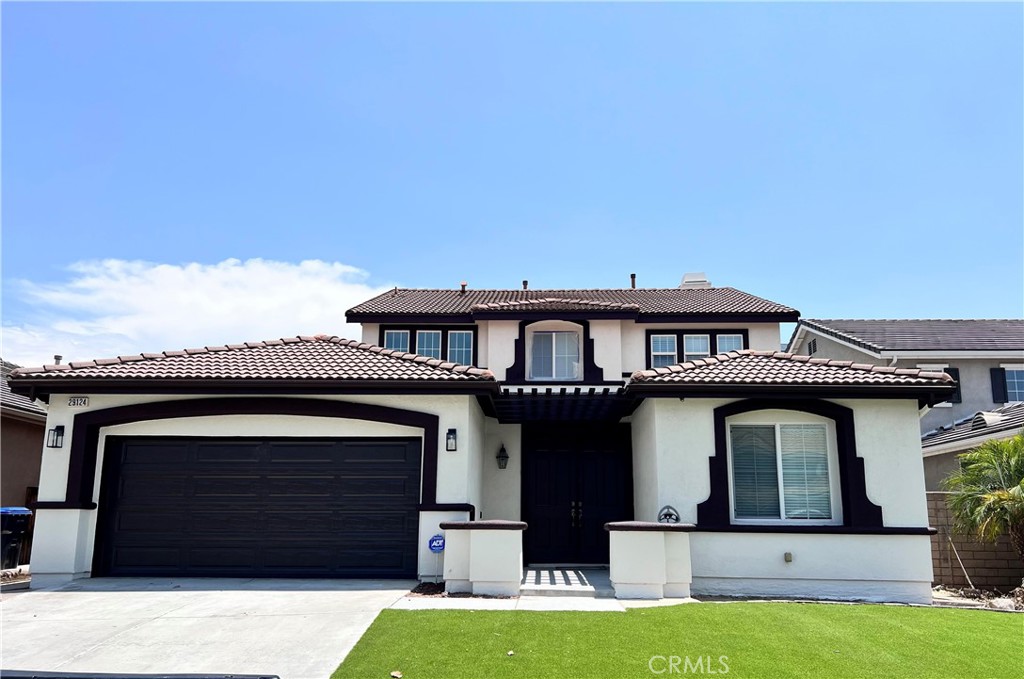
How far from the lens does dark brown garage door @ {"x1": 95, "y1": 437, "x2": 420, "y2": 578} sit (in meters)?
11.6

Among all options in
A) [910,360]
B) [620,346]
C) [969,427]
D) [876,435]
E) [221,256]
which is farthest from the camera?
[910,360]

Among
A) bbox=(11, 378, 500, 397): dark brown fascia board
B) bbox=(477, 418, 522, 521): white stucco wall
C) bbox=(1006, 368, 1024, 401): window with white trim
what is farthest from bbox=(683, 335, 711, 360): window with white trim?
bbox=(1006, 368, 1024, 401): window with white trim

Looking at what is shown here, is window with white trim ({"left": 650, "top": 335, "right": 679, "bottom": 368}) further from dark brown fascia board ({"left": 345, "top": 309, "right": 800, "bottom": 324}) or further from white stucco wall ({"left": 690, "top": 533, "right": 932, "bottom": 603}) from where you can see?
white stucco wall ({"left": 690, "top": 533, "right": 932, "bottom": 603})

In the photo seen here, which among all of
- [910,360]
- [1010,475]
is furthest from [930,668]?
[910,360]

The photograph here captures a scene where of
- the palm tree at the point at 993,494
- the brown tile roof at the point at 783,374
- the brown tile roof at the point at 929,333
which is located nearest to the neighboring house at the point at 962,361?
the brown tile roof at the point at 929,333

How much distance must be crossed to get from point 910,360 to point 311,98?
19906 mm

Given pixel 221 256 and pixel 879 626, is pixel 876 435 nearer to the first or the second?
pixel 879 626

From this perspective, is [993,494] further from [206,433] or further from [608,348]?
[206,433]

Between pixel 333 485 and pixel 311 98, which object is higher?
pixel 311 98

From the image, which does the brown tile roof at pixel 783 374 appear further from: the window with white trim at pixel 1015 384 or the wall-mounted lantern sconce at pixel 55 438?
the window with white trim at pixel 1015 384

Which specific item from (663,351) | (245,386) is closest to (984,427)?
(663,351)

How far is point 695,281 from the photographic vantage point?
2511cm

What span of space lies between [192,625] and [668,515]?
7.12m

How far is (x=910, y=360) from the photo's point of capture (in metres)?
22.5
